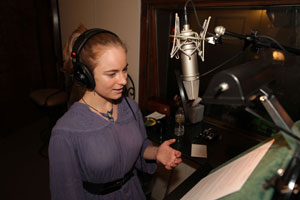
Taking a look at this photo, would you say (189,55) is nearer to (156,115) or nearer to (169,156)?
(169,156)

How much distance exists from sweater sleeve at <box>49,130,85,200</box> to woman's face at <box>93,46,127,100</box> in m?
0.29

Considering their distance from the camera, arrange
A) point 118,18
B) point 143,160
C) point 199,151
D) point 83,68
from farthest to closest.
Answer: point 118,18, point 199,151, point 143,160, point 83,68

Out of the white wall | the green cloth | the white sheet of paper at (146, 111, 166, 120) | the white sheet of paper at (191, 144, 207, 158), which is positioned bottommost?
the white sheet of paper at (191, 144, 207, 158)

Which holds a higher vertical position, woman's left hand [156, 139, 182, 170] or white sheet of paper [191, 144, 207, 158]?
woman's left hand [156, 139, 182, 170]

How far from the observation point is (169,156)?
3.43 ft

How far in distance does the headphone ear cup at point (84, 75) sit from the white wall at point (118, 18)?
1079mm

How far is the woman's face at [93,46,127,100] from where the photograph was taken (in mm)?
898

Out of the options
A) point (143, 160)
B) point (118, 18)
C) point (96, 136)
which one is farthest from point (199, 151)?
point (118, 18)

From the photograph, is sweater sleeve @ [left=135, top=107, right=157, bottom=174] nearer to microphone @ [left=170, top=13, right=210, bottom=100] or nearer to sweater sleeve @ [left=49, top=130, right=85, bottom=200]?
sweater sleeve @ [left=49, top=130, right=85, bottom=200]

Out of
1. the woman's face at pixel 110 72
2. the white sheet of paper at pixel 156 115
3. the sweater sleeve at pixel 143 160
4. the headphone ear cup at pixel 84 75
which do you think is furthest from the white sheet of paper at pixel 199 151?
the headphone ear cup at pixel 84 75

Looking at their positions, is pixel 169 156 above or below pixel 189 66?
below

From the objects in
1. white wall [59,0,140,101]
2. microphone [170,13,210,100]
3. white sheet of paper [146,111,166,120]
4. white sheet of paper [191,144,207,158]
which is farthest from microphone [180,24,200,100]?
white wall [59,0,140,101]

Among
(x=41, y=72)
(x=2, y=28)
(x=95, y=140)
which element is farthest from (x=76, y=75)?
(x=41, y=72)

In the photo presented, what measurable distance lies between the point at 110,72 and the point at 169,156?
536 mm
